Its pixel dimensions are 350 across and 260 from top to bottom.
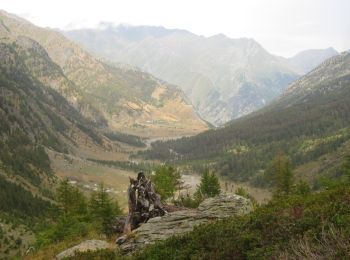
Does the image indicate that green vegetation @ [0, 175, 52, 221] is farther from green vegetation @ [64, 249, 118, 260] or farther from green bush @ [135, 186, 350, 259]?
green bush @ [135, 186, 350, 259]

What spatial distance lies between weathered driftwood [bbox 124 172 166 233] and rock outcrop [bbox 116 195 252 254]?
5937 millimetres

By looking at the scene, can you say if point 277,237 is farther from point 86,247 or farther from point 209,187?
point 209,187

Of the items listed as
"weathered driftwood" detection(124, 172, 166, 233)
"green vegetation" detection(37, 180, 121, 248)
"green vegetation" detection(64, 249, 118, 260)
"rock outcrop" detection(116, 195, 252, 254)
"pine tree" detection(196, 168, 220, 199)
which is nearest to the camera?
"green vegetation" detection(64, 249, 118, 260)

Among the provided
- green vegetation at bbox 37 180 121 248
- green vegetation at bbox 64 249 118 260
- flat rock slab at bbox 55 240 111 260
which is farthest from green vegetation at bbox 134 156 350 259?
green vegetation at bbox 37 180 121 248

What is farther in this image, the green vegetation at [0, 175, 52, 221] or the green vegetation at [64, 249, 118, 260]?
the green vegetation at [0, 175, 52, 221]

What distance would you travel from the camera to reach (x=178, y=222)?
33.5 meters

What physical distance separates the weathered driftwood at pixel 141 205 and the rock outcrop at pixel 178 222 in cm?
594

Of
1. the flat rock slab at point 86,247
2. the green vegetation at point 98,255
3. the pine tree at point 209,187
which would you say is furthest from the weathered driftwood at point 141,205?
the pine tree at point 209,187

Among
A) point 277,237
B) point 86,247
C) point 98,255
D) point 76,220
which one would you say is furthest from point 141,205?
point 277,237

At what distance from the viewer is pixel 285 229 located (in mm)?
20625

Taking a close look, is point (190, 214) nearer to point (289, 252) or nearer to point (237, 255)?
point (237, 255)

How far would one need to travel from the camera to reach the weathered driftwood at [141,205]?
4269 cm

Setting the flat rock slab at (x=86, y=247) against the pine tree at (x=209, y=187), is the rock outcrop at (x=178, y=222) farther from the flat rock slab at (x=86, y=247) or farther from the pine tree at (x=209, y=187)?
the pine tree at (x=209, y=187)

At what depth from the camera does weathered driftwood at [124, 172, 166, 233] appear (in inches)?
1681
